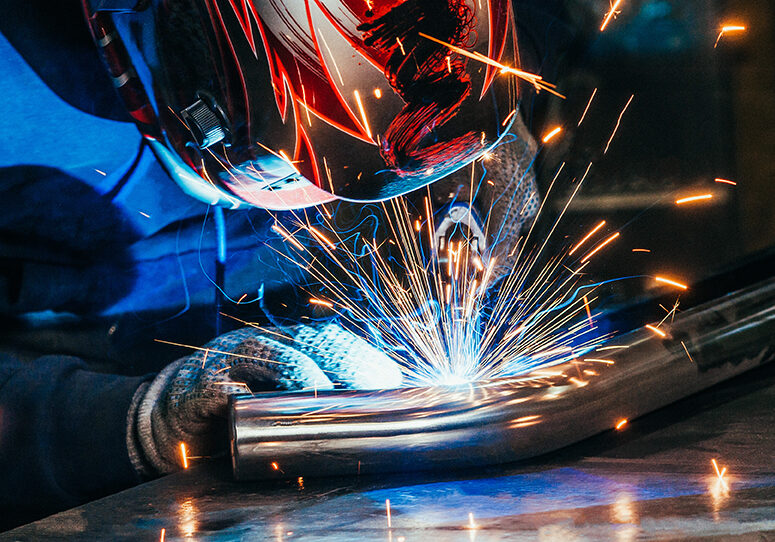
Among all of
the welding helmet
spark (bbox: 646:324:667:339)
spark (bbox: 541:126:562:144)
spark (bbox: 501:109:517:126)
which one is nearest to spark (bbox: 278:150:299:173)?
the welding helmet

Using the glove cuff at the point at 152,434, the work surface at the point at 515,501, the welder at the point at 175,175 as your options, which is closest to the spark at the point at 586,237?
the welder at the point at 175,175

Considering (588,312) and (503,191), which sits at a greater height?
(503,191)

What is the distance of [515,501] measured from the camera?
57cm

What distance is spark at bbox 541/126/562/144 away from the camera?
133 centimetres

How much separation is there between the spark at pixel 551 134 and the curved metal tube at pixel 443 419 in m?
0.63

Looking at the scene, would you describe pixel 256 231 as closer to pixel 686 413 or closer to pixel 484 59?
pixel 484 59

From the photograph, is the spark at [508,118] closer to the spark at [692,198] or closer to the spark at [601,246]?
the spark at [601,246]

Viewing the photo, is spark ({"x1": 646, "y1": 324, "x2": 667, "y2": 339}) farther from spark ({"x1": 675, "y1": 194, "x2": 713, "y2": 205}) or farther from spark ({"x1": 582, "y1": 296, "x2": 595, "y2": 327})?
spark ({"x1": 675, "y1": 194, "x2": 713, "y2": 205})

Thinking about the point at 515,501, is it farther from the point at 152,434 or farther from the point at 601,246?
the point at 601,246

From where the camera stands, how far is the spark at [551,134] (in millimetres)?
1327

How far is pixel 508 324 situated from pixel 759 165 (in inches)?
30.5

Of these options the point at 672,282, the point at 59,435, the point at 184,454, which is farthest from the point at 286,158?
the point at 672,282

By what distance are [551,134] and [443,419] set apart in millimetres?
836

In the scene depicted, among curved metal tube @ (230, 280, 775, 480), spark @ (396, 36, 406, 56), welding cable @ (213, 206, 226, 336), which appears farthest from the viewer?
welding cable @ (213, 206, 226, 336)
